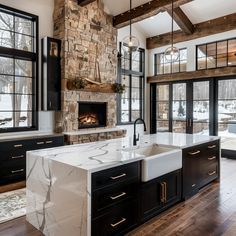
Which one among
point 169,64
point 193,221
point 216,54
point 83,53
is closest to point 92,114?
point 83,53

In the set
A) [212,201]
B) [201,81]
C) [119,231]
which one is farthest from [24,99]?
[201,81]

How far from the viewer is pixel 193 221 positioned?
2947 millimetres

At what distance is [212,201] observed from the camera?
355cm

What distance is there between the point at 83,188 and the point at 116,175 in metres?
0.39

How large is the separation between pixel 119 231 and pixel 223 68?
5.59m

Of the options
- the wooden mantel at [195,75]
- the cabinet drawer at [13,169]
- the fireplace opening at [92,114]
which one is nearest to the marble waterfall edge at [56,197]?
the cabinet drawer at [13,169]

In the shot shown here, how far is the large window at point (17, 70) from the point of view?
4.98 m

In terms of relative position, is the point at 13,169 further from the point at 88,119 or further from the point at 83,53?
the point at 83,53

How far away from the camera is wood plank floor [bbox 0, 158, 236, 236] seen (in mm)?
2676

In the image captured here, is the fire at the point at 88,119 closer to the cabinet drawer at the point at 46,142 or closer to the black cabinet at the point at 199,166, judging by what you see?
the cabinet drawer at the point at 46,142

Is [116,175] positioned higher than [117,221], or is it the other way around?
[116,175]

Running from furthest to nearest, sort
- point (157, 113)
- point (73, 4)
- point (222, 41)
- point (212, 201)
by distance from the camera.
→ point (157, 113), point (222, 41), point (73, 4), point (212, 201)

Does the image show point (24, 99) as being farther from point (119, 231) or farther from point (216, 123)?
point (216, 123)

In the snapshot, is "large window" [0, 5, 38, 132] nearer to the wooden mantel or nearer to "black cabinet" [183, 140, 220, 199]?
"black cabinet" [183, 140, 220, 199]
